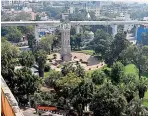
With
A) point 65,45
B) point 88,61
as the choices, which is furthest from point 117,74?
point 65,45

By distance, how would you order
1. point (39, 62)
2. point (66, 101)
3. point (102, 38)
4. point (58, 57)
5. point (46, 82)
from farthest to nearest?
point (102, 38), point (58, 57), point (39, 62), point (46, 82), point (66, 101)

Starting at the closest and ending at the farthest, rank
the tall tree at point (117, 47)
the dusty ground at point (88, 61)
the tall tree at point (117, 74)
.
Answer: the tall tree at point (117, 74)
the tall tree at point (117, 47)
the dusty ground at point (88, 61)

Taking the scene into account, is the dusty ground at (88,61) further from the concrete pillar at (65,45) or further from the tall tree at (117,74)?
the tall tree at (117,74)

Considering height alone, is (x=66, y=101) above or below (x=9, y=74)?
below

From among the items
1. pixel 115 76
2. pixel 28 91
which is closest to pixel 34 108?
pixel 28 91

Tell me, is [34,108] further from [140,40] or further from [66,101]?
[140,40]

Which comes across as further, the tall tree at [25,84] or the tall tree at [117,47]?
the tall tree at [117,47]

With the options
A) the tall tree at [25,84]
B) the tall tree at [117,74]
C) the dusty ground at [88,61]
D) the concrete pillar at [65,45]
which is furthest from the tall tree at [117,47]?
the tall tree at [25,84]

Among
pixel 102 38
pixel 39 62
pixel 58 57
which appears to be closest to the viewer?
pixel 39 62

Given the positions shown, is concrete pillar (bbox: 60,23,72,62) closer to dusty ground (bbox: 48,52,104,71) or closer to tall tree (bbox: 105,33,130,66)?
dusty ground (bbox: 48,52,104,71)

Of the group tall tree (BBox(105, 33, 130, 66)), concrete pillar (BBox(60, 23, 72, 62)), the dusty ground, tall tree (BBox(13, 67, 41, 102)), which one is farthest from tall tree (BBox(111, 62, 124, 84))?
concrete pillar (BBox(60, 23, 72, 62))

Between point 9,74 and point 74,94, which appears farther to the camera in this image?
point 9,74
